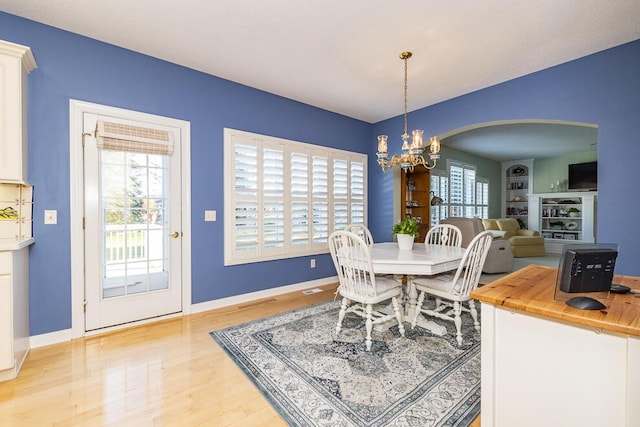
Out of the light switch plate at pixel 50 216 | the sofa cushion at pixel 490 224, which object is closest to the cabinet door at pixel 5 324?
the light switch plate at pixel 50 216

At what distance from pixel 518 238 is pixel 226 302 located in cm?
662

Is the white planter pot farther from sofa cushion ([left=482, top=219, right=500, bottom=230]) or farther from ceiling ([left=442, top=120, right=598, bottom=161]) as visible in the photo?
sofa cushion ([left=482, top=219, right=500, bottom=230])

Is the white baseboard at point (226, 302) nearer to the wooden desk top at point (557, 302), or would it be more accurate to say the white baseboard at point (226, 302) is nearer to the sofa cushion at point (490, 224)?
the wooden desk top at point (557, 302)

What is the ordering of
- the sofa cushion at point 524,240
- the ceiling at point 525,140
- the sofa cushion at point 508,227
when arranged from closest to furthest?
the ceiling at point 525,140, the sofa cushion at point 524,240, the sofa cushion at point 508,227

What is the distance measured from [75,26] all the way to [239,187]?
1.96 meters

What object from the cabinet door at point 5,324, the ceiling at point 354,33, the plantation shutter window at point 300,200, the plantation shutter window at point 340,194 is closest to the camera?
the cabinet door at point 5,324

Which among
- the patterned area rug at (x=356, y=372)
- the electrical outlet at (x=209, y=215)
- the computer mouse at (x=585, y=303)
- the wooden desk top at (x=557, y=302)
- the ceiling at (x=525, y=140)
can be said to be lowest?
the patterned area rug at (x=356, y=372)

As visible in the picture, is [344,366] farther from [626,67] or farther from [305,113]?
[626,67]

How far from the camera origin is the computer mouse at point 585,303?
1026 millimetres

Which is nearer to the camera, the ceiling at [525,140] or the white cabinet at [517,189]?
the ceiling at [525,140]

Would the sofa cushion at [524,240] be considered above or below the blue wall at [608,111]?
below

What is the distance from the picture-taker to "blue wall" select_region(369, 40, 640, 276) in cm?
258

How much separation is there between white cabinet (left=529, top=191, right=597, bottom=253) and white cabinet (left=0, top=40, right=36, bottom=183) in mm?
9999

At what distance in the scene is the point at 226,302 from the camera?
3.41m
